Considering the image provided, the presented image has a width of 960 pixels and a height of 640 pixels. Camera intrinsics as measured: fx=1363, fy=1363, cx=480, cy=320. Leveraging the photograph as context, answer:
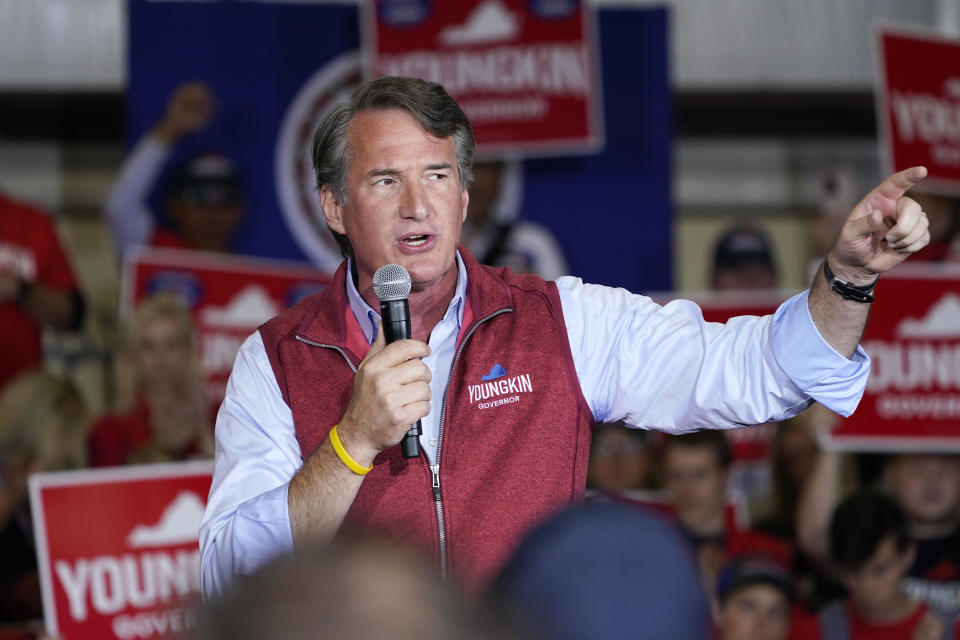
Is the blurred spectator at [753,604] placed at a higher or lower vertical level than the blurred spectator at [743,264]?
lower

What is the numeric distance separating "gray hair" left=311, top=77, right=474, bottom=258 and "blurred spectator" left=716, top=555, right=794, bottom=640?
235 centimetres

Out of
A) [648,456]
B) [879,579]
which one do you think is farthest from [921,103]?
[879,579]

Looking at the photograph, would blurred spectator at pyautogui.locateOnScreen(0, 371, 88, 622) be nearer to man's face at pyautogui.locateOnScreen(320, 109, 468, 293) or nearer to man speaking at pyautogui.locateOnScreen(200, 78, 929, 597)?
man speaking at pyautogui.locateOnScreen(200, 78, 929, 597)

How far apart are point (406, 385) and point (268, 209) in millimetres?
3905

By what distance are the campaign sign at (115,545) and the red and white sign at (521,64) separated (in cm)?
227

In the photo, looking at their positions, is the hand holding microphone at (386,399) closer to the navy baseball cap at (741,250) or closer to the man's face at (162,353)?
the man's face at (162,353)

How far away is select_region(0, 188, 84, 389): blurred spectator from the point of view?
16.7ft

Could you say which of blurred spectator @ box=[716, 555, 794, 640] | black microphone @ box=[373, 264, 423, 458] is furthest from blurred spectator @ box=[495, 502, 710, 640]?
blurred spectator @ box=[716, 555, 794, 640]

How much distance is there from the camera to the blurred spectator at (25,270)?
5.09m

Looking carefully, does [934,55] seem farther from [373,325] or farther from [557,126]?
[373,325]

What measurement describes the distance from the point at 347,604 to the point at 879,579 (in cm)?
365

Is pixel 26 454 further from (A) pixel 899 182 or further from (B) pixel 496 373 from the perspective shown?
(A) pixel 899 182

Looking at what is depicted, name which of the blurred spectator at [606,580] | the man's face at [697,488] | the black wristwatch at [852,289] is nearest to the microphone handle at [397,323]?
the black wristwatch at [852,289]

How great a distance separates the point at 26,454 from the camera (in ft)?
14.4
